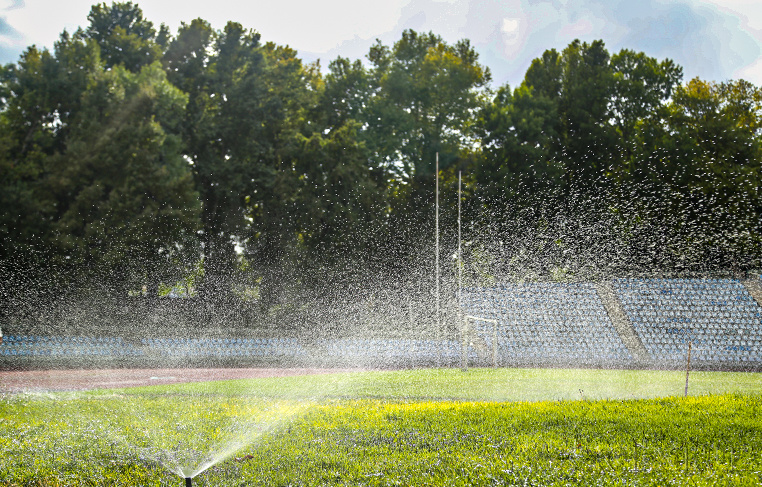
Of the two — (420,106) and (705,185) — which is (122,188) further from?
→ (705,185)

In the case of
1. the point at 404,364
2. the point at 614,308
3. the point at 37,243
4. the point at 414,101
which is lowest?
the point at 404,364

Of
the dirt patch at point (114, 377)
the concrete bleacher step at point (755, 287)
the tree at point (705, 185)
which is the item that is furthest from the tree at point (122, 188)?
the concrete bleacher step at point (755, 287)

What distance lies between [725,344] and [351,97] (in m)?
21.3

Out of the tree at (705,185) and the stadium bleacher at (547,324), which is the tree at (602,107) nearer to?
the tree at (705,185)

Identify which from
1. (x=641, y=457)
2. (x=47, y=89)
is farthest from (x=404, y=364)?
(x=47, y=89)

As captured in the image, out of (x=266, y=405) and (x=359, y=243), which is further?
(x=359, y=243)

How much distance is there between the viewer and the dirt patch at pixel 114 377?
1362 cm

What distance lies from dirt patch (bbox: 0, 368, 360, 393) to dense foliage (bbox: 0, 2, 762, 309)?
29.3ft

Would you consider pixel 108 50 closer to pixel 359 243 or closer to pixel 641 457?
pixel 359 243

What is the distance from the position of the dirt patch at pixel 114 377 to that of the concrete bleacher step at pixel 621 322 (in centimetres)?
879

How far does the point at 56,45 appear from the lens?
1050 inches

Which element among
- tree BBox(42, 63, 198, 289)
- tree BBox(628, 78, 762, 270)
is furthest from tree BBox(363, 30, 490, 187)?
tree BBox(42, 63, 198, 289)

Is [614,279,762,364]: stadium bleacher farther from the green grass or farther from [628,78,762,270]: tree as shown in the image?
[628,78,762,270]: tree

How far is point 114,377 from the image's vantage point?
15.6 metres
